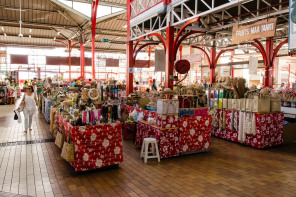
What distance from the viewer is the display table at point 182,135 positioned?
16.8 ft

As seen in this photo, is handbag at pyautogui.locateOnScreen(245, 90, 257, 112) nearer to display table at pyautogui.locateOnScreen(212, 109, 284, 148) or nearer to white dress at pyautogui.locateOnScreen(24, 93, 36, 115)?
display table at pyautogui.locateOnScreen(212, 109, 284, 148)

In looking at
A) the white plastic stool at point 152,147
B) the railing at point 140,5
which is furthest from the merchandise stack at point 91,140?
the railing at point 140,5

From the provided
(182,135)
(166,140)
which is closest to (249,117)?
(182,135)

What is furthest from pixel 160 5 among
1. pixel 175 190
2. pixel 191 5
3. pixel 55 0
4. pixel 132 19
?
pixel 55 0

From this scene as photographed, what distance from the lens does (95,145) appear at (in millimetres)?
4301

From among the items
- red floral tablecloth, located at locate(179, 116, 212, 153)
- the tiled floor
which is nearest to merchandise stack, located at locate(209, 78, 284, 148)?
the tiled floor

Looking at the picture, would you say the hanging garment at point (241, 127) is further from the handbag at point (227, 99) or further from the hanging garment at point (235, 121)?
the handbag at point (227, 99)

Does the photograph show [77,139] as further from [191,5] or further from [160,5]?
[191,5]

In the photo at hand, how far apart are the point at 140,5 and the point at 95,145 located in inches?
293

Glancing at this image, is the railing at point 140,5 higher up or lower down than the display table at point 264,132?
higher up

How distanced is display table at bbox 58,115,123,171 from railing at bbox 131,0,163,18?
5862mm

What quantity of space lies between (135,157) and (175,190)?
178cm

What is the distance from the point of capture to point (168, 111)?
5117 mm

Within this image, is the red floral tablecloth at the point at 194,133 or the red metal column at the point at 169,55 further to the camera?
the red metal column at the point at 169,55
